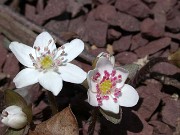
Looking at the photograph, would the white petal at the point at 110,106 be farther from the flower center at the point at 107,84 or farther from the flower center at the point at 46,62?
the flower center at the point at 46,62

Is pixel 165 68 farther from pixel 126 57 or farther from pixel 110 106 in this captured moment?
pixel 110 106

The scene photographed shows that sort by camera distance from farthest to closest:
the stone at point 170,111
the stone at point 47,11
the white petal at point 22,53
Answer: the stone at point 47,11, the stone at point 170,111, the white petal at point 22,53

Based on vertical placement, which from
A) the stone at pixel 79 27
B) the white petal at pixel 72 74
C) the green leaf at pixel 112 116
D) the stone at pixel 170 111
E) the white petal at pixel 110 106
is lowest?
the stone at pixel 170 111

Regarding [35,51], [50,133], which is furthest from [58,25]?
[50,133]

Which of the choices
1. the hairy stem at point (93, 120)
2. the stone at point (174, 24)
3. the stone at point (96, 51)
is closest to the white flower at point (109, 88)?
the hairy stem at point (93, 120)

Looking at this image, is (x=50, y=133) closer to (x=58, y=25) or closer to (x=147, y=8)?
(x=58, y=25)

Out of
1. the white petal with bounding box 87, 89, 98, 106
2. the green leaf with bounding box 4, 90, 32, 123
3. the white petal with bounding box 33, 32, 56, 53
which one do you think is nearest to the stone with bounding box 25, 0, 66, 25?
the white petal with bounding box 33, 32, 56, 53
